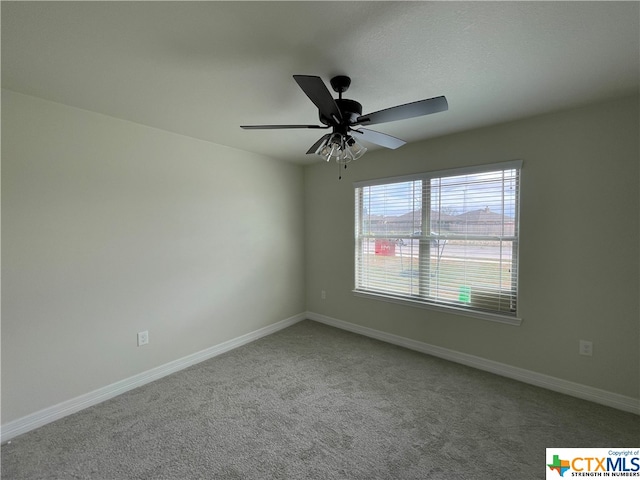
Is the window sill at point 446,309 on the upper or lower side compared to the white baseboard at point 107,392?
upper

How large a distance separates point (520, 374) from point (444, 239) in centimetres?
142

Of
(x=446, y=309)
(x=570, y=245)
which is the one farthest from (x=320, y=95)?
(x=446, y=309)

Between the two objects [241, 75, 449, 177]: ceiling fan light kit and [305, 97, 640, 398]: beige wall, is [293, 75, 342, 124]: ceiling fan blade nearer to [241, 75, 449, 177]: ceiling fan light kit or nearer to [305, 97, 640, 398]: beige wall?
[241, 75, 449, 177]: ceiling fan light kit

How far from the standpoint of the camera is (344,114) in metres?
1.76

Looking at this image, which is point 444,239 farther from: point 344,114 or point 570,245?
point 344,114

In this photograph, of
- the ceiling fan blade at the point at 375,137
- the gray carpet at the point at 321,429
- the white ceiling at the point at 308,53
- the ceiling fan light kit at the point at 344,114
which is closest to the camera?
the white ceiling at the point at 308,53

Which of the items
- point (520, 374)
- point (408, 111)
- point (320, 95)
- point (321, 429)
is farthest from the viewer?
point (520, 374)

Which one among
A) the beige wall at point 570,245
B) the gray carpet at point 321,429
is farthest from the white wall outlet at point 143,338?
the beige wall at point 570,245

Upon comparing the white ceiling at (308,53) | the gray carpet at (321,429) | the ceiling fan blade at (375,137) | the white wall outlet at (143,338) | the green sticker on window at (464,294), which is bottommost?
the gray carpet at (321,429)

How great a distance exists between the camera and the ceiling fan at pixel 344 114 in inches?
58.0

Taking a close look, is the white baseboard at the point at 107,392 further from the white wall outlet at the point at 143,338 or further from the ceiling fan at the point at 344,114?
the ceiling fan at the point at 344,114

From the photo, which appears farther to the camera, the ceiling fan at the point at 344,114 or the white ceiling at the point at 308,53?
the ceiling fan at the point at 344,114

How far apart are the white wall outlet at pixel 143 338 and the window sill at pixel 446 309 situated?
2398mm

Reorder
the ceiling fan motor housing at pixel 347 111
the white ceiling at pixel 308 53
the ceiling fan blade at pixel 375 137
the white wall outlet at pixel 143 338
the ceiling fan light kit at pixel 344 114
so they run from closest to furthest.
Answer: the white ceiling at pixel 308 53
the ceiling fan light kit at pixel 344 114
the ceiling fan motor housing at pixel 347 111
the ceiling fan blade at pixel 375 137
the white wall outlet at pixel 143 338
